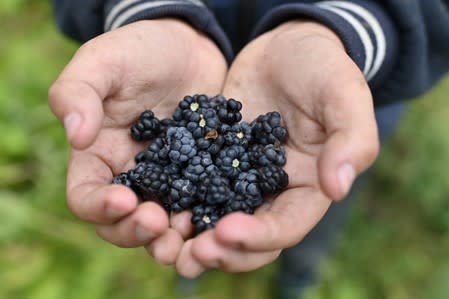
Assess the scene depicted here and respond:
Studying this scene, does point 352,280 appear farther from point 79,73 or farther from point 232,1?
point 79,73

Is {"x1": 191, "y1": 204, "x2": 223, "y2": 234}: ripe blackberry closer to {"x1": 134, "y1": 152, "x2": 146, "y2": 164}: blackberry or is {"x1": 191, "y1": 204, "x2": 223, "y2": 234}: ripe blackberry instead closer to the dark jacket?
{"x1": 134, "y1": 152, "x2": 146, "y2": 164}: blackberry

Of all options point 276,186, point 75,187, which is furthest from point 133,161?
point 276,186

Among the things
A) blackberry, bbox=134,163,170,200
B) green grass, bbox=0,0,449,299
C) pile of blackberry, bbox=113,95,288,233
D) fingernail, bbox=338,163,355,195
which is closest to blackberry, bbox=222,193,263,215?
pile of blackberry, bbox=113,95,288,233

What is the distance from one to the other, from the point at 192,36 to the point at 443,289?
1.13 metres

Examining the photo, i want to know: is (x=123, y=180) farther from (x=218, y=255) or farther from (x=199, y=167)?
(x=218, y=255)

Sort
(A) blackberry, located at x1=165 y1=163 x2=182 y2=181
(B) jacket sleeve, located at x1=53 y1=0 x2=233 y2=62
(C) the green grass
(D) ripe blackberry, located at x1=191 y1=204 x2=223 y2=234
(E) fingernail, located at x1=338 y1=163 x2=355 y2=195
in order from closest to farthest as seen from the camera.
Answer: (E) fingernail, located at x1=338 y1=163 x2=355 y2=195
(D) ripe blackberry, located at x1=191 y1=204 x2=223 y2=234
(A) blackberry, located at x1=165 y1=163 x2=182 y2=181
(B) jacket sleeve, located at x1=53 y1=0 x2=233 y2=62
(C) the green grass

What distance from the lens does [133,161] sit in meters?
1.02

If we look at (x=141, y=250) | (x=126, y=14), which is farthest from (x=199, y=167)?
(x=141, y=250)

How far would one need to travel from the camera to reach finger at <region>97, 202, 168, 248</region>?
0.79 meters

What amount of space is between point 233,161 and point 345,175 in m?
0.29

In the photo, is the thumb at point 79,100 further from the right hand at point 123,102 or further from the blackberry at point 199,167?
the blackberry at point 199,167

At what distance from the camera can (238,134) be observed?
1.04 metres

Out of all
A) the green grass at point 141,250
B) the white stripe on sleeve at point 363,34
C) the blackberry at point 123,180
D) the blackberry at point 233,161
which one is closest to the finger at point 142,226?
the blackberry at point 123,180

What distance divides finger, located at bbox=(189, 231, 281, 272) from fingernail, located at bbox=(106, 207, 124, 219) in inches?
4.4
